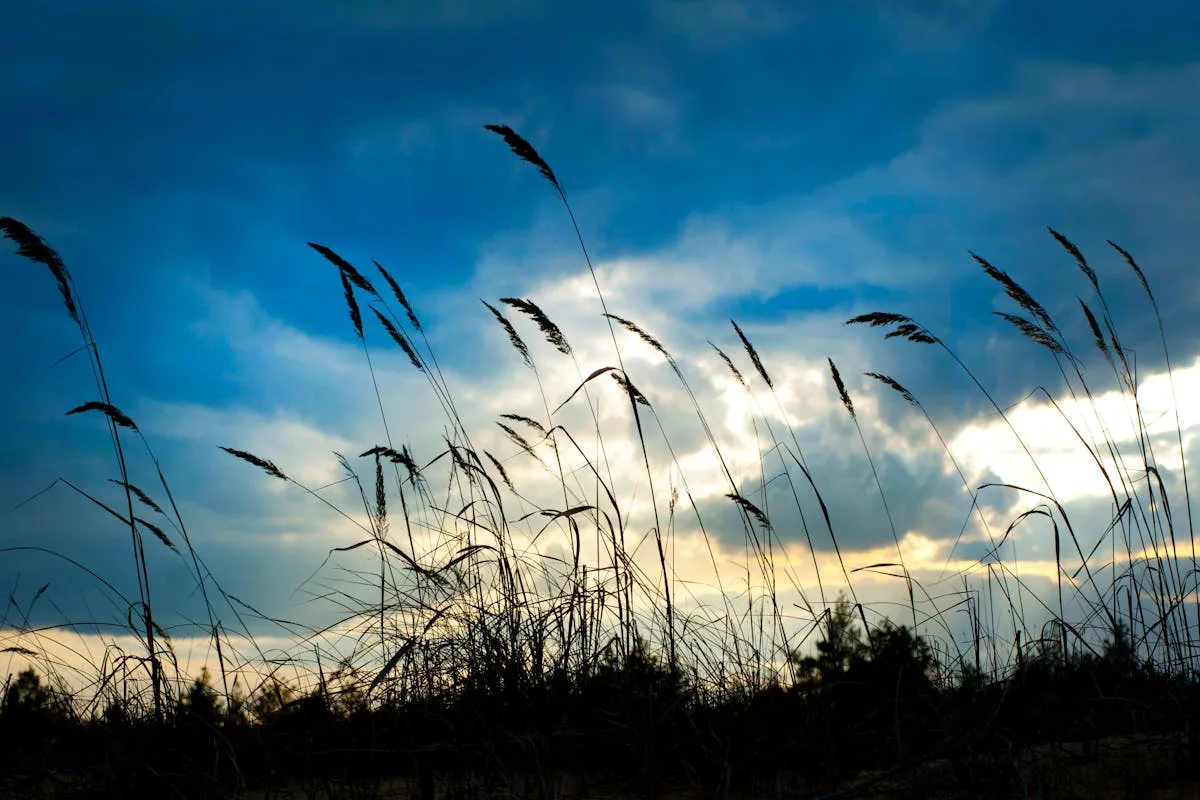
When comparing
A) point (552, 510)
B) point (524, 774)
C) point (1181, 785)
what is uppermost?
point (552, 510)

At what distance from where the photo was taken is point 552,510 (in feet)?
12.2

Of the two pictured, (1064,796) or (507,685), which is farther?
(507,685)

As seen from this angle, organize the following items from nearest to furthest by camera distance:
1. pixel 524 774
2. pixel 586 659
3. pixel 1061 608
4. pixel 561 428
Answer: pixel 524 774 → pixel 586 659 → pixel 1061 608 → pixel 561 428

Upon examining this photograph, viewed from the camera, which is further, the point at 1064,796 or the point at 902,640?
the point at 902,640

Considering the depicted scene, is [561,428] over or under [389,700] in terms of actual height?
over

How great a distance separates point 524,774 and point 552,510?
1.33 meters

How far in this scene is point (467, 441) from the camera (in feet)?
13.5

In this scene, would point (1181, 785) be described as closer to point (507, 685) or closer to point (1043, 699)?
point (1043, 699)

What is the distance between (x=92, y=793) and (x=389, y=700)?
949mm

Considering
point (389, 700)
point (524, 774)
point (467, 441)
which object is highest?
point (467, 441)

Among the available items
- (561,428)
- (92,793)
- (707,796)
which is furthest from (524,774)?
(561,428)

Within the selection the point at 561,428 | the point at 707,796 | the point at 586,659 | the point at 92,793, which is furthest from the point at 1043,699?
the point at 92,793

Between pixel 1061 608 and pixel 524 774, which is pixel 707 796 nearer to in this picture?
pixel 524 774

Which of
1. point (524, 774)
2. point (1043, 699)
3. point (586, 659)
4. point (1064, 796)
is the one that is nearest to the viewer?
point (1064, 796)
